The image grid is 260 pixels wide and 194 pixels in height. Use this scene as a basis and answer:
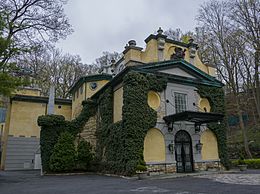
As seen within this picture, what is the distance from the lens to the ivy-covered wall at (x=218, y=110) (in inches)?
624

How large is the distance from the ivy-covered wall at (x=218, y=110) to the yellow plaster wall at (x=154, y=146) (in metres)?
4.10

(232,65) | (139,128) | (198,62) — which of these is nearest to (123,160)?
(139,128)

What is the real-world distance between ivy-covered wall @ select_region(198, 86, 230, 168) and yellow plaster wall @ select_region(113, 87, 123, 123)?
5.49 meters

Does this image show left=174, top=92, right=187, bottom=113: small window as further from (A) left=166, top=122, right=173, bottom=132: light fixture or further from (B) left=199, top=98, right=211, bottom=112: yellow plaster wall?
(B) left=199, top=98, right=211, bottom=112: yellow plaster wall

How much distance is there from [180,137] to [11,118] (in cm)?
1486

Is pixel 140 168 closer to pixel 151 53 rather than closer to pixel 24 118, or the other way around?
pixel 151 53

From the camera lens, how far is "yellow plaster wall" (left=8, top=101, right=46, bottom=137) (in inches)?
819

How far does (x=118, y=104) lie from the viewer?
50.1 ft

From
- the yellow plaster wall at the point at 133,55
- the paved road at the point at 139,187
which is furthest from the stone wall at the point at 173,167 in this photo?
the yellow plaster wall at the point at 133,55

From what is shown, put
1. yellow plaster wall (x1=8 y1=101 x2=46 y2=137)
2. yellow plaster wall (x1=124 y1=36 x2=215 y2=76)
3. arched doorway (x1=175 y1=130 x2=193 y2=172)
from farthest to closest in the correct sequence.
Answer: yellow plaster wall (x1=8 y1=101 x2=46 y2=137)
yellow plaster wall (x1=124 y1=36 x2=215 y2=76)
arched doorway (x1=175 y1=130 x2=193 y2=172)

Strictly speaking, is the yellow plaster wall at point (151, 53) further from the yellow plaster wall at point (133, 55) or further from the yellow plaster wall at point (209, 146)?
the yellow plaster wall at point (209, 146)

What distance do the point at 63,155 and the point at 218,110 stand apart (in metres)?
11.0

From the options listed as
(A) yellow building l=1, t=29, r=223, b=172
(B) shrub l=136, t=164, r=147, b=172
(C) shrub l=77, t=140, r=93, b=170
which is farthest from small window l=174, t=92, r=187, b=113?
(C) shrub l=77, t=140, r=93, b=170

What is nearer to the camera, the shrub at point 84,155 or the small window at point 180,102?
the small window at point 180,102
